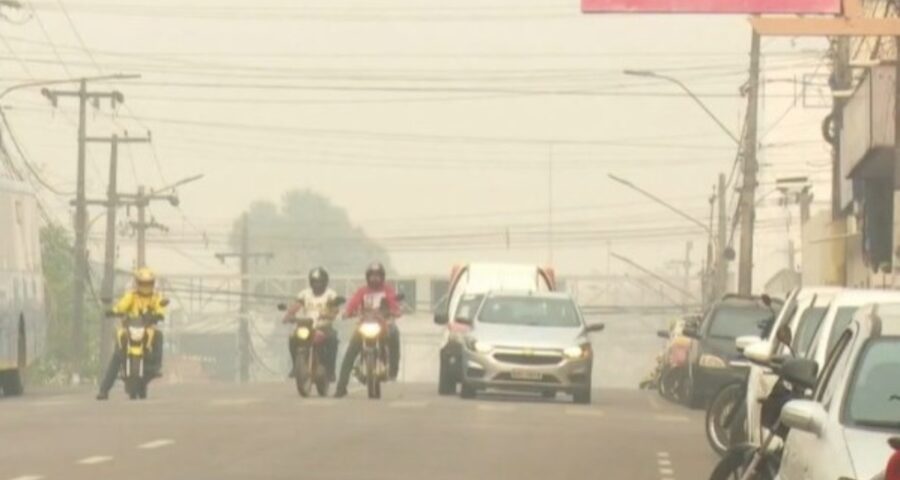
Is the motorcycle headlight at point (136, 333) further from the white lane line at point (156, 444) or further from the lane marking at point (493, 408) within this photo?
the white lane line at point (156, 444)

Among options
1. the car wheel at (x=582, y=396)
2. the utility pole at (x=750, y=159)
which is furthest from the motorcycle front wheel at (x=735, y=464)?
the utility pole at (x=750, y=159)

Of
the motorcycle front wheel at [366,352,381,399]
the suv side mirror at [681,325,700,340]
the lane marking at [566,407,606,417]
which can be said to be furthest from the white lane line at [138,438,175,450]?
the suv side mirror at [681,325,700,340]

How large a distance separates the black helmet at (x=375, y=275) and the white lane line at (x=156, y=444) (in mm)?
11646

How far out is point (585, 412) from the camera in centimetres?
3522

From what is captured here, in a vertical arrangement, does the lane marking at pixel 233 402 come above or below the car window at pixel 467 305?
below

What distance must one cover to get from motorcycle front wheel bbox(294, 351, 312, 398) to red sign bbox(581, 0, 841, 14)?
32.4ft

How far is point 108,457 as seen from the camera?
24.4 m

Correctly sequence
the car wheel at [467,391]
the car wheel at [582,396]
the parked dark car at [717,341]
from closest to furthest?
the car wheel at [582,396], the car wheel at [467,391], the parked dark car at [717,341]

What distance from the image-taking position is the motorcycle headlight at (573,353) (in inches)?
1626

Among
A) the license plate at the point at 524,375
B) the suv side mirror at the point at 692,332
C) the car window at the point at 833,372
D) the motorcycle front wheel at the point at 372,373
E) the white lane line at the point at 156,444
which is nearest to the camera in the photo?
the car window at the point at 833,372

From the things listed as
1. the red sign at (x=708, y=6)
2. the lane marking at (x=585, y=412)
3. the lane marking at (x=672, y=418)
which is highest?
the red sign at (x=708, y=6)

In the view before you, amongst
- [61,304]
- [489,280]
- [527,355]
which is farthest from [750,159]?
[61,304]

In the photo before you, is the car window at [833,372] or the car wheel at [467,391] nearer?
the car window at [833,372]

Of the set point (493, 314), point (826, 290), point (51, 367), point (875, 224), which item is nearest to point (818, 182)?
point (51, 367)
